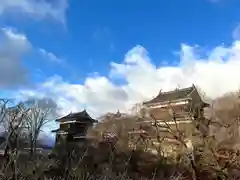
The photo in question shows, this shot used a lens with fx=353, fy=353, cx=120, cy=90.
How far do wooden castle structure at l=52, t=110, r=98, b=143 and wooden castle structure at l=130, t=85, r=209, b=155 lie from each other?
7.41 m

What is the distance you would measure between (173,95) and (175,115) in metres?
7.23

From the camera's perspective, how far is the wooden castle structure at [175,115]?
1745cm

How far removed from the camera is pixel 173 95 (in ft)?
90.4

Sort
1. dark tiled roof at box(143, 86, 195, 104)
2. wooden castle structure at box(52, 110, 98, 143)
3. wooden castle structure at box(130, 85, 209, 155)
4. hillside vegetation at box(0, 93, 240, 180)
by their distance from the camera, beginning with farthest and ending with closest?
wooden castle structure at box(52, 110, 98, 143), dark tiled roof at box(143, 86, 195, 104), wooden castle structure at box(130, 85, 209, 155), hillside vegetation at box(0, 93, 240, 180)

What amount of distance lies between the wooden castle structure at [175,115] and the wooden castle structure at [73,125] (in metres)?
7.41

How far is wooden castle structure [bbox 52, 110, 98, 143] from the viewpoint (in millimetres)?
32406

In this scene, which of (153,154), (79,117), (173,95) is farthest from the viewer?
(79,117)

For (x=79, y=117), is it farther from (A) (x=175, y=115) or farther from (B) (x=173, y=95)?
(A) (x=175, y=115)

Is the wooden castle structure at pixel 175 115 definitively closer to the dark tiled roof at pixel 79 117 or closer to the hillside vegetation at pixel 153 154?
the hillside vegetation at pixel 153 154

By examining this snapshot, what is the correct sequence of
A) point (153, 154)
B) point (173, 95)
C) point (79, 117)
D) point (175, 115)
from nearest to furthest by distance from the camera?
1. point (175, 115)
2. point (153, 154)
3. point (173, 95)
4. point (79, 117)

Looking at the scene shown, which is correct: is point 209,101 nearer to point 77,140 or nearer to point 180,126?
point 180,126

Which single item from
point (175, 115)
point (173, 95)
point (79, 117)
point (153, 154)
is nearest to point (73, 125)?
point (79, 117)

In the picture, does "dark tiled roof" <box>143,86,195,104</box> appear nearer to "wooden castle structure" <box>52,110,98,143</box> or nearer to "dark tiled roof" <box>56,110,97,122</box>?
"wooden castle structure" <box>52,110,98,143</box>

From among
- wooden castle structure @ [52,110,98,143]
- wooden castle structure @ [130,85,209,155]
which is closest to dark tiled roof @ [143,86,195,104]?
wooden castle structure @ [130,85,209,155]
